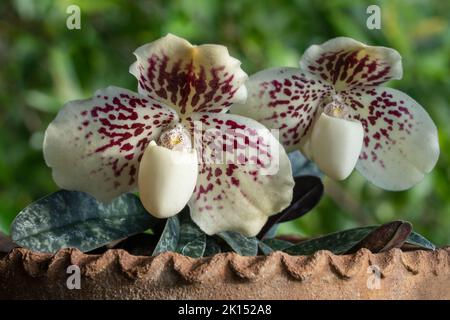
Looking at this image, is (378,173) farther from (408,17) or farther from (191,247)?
(408,17)

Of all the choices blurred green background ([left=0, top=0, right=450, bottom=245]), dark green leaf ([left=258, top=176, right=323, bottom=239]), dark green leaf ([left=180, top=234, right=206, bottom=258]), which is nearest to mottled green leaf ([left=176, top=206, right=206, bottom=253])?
dark green leaf ([left=180, top=234, right=206, bottom=258])

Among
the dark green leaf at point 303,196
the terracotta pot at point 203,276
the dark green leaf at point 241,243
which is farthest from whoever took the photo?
the dark green leaf at point 303,196

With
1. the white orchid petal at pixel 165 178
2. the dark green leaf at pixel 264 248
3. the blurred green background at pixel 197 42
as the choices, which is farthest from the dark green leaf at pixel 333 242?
the blurred green background at pixel 197 42

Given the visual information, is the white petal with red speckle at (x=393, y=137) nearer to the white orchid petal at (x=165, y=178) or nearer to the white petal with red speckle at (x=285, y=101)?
the white petal with red speckle at (x=285, y=101)

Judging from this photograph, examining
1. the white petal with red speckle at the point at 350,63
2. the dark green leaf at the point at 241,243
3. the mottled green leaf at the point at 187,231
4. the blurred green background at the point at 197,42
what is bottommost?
the blurred green background at the point at 197,42

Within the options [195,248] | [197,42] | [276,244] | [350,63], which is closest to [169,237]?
[195,248]

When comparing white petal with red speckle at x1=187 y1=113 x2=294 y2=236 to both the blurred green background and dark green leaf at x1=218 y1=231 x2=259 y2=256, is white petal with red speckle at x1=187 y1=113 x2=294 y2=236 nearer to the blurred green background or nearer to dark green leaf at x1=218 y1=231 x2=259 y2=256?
dark green leaf at x1=218 y1=231 x2=259 y2=256

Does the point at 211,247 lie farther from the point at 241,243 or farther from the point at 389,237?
the point at 389,237
